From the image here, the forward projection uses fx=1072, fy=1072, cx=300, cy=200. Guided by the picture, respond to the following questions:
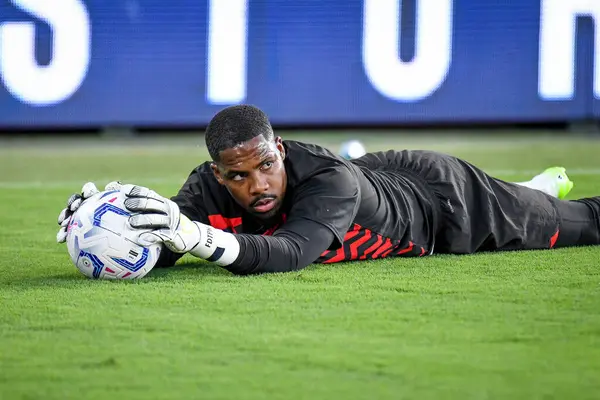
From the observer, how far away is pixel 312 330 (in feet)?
9.51

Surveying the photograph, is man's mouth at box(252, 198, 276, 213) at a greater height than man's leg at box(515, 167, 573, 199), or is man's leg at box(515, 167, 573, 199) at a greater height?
man's mouth at box(252, 198, 276, 213)

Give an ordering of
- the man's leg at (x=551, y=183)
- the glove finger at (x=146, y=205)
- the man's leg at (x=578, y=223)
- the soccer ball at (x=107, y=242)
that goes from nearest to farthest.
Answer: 1. the glove finger at (x=146, y=205)
2. the soccer ball at (x=107, y=242)
3. the man's leg at (x=578, y=223)
4. the man's leg at (x=551, y=183)

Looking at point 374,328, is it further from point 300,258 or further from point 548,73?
point 548,73

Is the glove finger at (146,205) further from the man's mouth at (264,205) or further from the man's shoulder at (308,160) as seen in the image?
the man's shoulder at (308,160)

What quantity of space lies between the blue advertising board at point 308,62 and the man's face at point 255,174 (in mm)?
5803

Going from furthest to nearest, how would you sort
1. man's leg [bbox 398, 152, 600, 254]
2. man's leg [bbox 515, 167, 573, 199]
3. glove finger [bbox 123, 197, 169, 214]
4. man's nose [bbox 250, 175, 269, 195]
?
man's leg [bbox 515, 167, 573, 199], man's leg [bbox 398, 152, 600, 254], man's nose [bbox 250, 175, 269, 195], glove finger [bbox 123, 197, 169, 214]

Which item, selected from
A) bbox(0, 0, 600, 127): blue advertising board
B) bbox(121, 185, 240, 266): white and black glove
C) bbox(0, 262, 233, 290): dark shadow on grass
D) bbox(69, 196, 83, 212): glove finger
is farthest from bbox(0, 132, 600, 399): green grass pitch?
bbox(0, 0, 600, 127): blue advertising board

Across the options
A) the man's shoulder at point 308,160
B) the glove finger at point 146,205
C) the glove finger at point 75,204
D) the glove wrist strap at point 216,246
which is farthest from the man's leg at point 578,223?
the glove finger at point 75,204

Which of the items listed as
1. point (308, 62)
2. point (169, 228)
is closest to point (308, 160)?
point (169, 228)

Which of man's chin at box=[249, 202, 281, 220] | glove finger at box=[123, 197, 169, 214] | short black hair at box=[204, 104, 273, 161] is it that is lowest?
man's chin at box=[249, 202, 281, 220]

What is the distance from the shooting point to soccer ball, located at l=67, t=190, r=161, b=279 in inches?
136

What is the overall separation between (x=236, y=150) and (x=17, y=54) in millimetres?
6163

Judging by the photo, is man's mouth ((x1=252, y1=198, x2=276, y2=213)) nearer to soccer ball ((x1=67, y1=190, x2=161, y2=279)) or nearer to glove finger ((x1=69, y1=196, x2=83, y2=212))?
soccer ball ((x1=67, y1=190, x2=161, y2=279))

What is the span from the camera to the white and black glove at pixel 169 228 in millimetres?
3338
